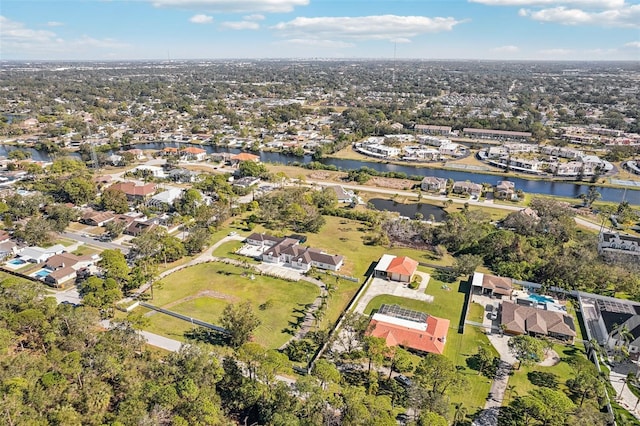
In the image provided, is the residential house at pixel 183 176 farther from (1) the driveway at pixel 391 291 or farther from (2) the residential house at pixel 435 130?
(2) the residential house at pixel 435 130

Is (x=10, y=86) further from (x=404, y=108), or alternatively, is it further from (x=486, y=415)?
(x=486, y=415)

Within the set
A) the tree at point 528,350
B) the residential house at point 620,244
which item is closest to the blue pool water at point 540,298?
the tree at point 528,350

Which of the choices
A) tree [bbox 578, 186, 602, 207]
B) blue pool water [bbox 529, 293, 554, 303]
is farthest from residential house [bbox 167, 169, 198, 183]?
tree [bbox 578, 186, 602, 207]

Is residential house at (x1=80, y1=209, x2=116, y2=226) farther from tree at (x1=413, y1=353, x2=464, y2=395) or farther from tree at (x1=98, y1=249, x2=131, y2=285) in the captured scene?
tree at (x1=413, y1=353, x2=464, y2=395)

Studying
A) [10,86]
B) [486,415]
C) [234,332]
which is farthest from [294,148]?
[10,86]

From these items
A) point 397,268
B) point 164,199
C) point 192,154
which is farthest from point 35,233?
point 192,154

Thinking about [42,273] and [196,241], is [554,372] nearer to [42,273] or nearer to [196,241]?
[196,241]
